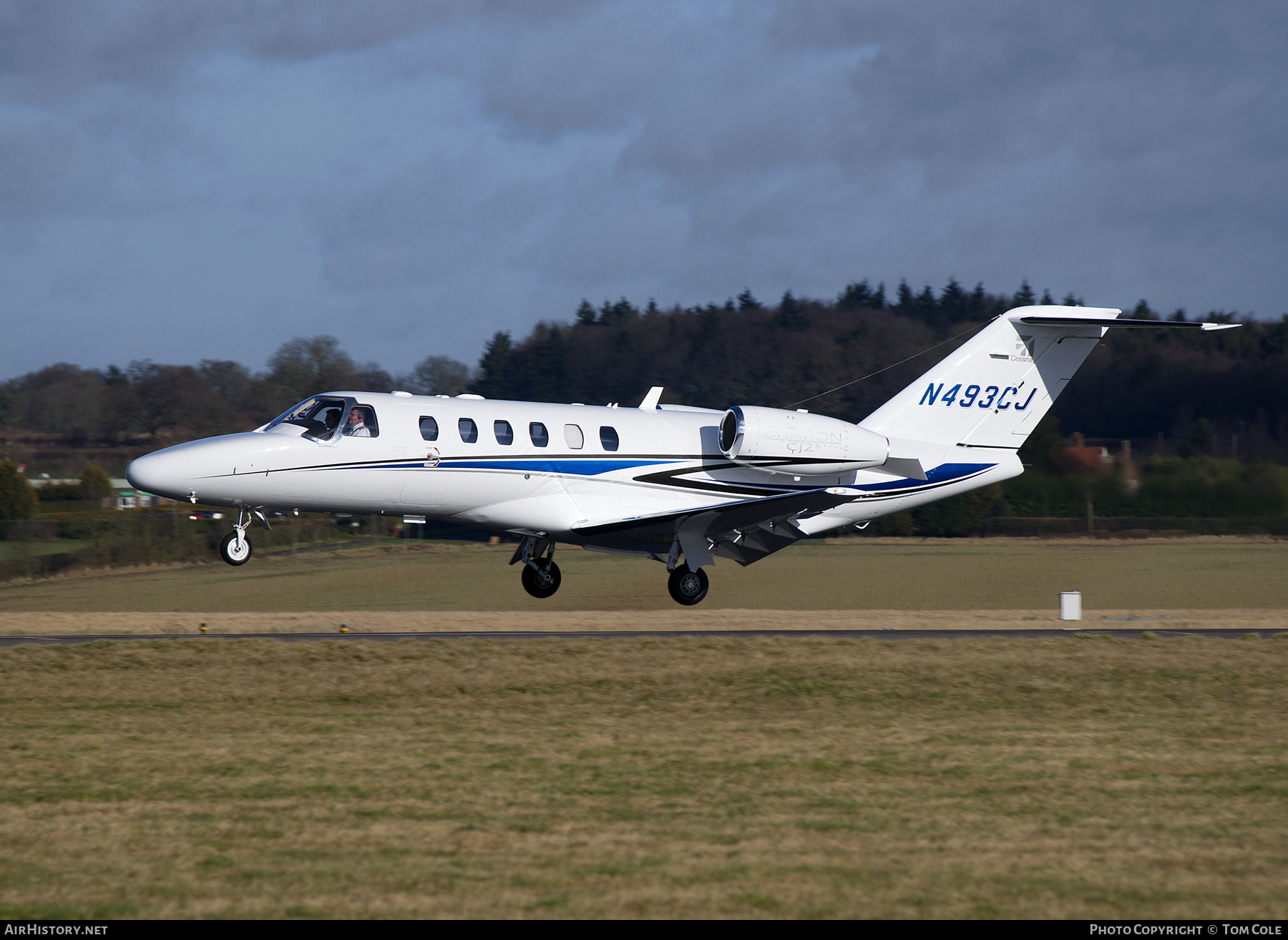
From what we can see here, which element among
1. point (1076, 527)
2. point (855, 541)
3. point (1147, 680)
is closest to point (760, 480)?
point (1147, 680)

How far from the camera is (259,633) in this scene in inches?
843

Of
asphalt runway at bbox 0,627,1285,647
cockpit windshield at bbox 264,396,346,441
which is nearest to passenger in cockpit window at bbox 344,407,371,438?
cockpit windshield at bbox 264,396,346,441

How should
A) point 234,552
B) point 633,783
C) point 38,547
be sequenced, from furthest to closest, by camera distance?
point 38,547 → point 234,552 → point 633,783

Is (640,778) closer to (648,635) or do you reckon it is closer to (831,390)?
(648,635)

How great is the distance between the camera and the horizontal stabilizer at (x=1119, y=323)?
2102cm

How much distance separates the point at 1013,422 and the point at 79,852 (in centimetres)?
1950

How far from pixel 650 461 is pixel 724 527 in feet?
5.93

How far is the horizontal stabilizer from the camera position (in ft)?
68.9

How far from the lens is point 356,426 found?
19.1 meters

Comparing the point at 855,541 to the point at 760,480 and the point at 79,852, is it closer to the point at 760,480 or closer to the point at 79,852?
the point at 760,480

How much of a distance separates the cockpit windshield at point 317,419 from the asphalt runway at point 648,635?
129 inches

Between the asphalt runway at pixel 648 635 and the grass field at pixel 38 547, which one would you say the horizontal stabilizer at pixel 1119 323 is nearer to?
the asphalt runway at pixel 648 635

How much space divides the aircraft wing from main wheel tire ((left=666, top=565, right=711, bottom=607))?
49 centimetres

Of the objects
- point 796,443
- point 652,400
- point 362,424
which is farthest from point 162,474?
point 796,443
